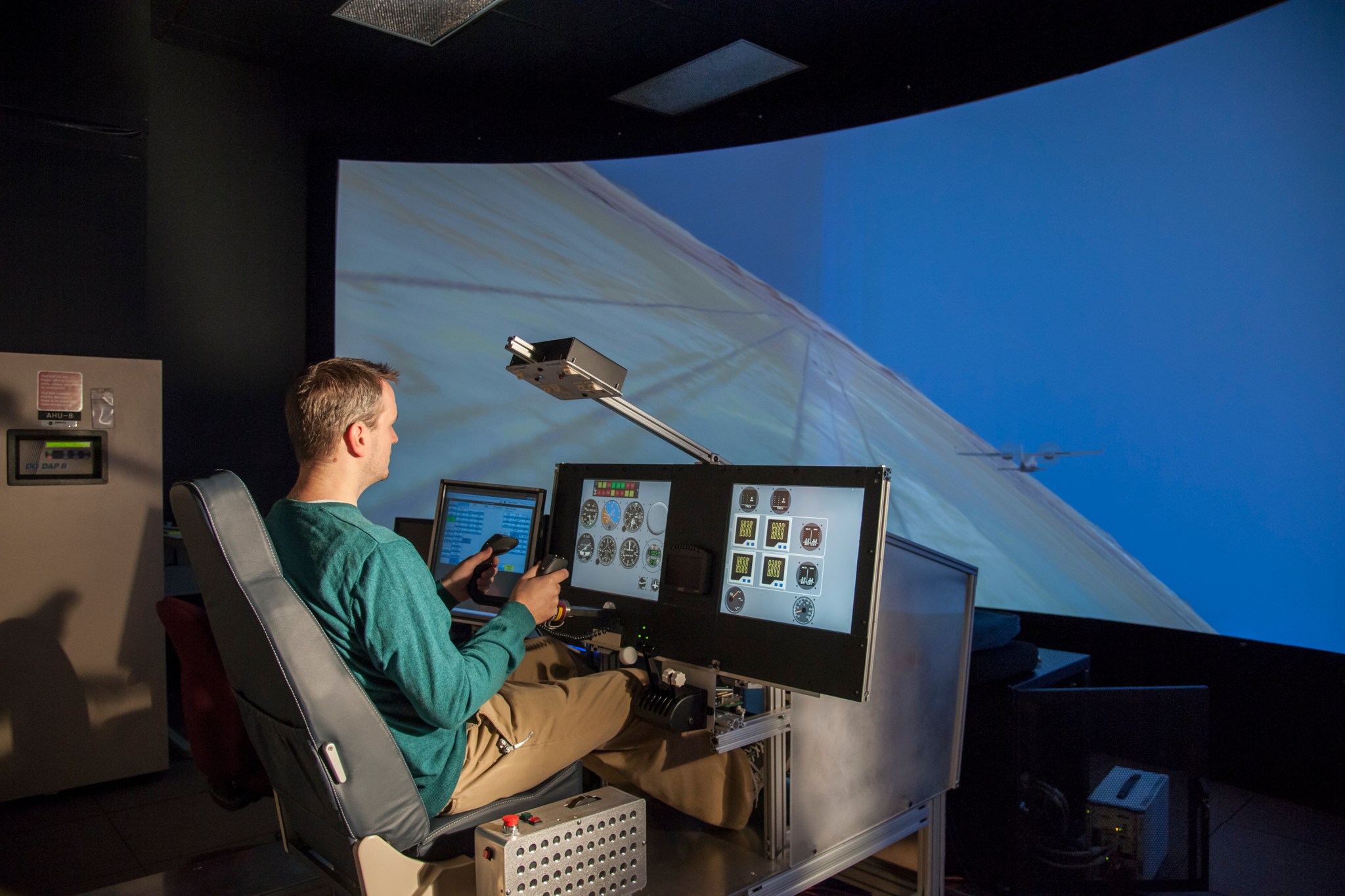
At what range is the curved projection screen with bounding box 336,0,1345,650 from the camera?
2830 mm

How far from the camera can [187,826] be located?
280 cm

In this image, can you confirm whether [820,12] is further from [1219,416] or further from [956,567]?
[956,567]

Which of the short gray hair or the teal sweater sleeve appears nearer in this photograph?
the teal sweater sleeve

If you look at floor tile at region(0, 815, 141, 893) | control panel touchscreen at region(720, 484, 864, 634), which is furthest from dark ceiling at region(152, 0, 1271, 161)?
floor tile at region(0, 815, 141, 893)

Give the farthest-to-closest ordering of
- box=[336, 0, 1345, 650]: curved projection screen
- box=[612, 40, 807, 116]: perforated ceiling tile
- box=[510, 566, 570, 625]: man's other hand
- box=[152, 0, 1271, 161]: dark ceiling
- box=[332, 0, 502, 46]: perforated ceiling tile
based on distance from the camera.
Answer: box=[612, 40, 807, 116]: perforated ceiling tile
box=[332, 0, 502, 46]: perforated ceiling tile
box=[152, 0, 1271, 161]: dark ceiling
box=[336, 0, 1345, 650]: curved projection screen
box=[510, 566, 570, 625]: man's other hand

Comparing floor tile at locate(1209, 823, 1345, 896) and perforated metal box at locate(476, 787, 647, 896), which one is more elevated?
perforated metal box at locate(476, 787, 647, 896)

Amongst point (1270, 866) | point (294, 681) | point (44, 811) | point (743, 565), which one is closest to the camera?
point (294, 681)

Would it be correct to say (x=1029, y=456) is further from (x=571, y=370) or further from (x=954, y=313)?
(x=571, y=370)

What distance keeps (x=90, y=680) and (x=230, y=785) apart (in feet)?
5.65

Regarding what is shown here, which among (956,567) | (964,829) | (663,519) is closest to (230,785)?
(663,519)

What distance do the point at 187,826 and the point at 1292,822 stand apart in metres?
3.63

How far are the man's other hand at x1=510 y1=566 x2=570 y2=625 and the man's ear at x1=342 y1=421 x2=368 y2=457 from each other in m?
0.41

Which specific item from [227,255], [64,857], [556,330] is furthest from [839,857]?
[227,255]

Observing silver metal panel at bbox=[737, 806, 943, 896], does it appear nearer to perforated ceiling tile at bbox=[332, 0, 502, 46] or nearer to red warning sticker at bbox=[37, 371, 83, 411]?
red warning sticker at bbox=[37, 371, 83, 411]
